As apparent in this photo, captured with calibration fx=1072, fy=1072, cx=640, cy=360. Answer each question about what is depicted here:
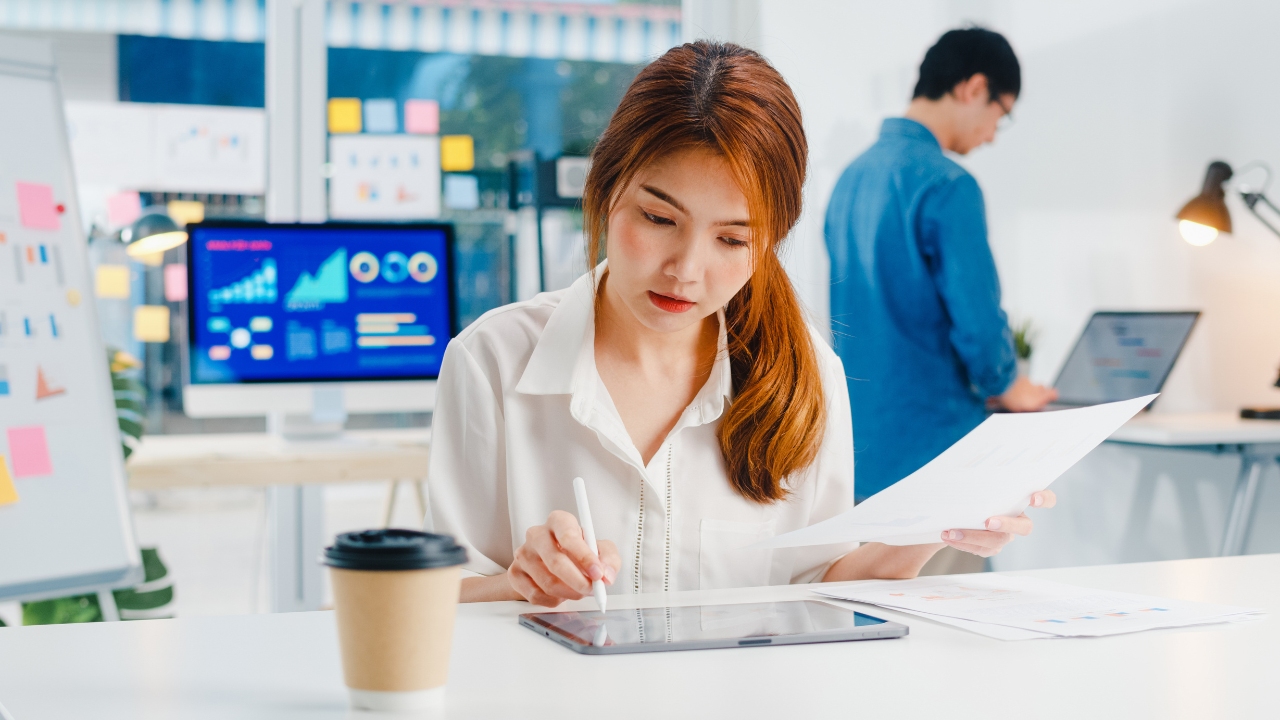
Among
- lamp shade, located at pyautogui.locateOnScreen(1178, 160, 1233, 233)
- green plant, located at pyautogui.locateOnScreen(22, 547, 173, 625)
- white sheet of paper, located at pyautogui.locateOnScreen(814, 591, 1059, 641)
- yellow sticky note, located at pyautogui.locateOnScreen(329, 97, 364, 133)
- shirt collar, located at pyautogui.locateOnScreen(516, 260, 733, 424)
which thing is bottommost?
green plant, located at pyautogui.locateOnScreen(22, 547, 173, 625)

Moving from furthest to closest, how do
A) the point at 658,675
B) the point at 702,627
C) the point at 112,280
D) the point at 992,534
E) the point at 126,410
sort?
the point at 112,280 → the point at 126,410 → the point at 992,534 → the point at 702,627 → the point at 658,675

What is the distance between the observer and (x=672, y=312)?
1.09m

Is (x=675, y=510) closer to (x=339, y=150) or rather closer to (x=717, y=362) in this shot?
(x=717, y=362)

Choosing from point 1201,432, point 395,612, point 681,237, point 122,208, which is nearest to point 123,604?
point 122,208

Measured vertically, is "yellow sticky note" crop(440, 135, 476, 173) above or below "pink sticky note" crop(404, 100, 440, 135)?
below

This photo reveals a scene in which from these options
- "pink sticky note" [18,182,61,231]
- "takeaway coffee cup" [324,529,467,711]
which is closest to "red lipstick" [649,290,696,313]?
"takeaway coffee cup" [324,529,467,711]

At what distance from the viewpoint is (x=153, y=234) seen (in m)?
2.81

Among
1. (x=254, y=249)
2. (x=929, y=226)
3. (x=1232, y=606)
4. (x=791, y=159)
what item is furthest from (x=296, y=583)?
(x=1232, y=606)

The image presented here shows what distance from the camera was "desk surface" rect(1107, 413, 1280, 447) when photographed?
7.54 ft

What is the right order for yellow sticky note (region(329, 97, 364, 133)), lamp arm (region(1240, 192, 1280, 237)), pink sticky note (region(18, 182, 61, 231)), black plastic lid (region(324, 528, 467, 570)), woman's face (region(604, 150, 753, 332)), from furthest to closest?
1. yellow sticky note (region(329, 97, 364, 133))
2. lamp arm (region(1240, 192, 1280, 237))
3. pink sticky note (region(18, 182, 61, 231))
4. woman's face (region(604, 150, 753, 332))
5. black plastic lid (region(324, 528, 467, 570))

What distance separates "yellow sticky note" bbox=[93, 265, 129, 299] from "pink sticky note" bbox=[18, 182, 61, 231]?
3.62ft

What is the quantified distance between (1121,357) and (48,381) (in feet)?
8.20

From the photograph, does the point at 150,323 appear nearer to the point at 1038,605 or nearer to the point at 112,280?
the point at 112,280

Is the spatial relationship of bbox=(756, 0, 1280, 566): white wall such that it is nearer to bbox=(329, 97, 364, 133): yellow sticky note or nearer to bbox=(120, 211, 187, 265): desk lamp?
bbox=(329, 97, 364, 133): yellow sticky note
